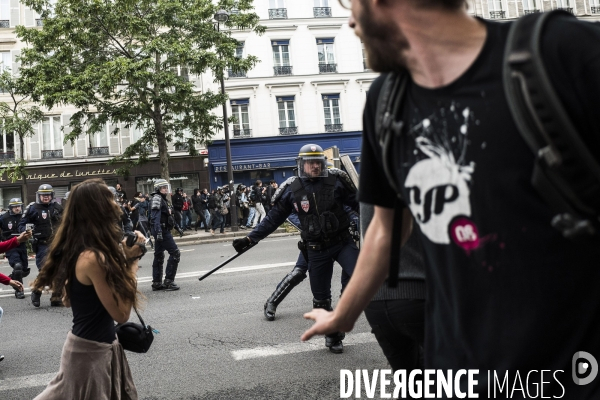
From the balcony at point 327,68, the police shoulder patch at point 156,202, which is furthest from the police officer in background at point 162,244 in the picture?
the balcony at point 327,68

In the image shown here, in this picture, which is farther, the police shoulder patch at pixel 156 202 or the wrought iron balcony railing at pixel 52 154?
the wrought iron balcony railing at pixel 52 154

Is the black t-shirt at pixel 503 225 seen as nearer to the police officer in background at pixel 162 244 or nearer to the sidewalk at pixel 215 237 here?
the police officer in background at pixel 162 244

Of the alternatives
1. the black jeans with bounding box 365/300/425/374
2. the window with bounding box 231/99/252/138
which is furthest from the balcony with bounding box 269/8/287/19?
the black jeans with bounding box 365/300/425/374

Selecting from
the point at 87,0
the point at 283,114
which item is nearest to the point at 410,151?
the point at 87,0

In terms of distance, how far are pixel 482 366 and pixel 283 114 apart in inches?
1159

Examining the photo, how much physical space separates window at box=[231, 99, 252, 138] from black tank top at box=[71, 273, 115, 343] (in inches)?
1070

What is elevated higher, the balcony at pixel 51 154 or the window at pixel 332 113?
the window at pixel 332 113

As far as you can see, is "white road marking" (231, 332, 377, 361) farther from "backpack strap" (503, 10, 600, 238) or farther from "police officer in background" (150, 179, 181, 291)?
"backpack strap" (503, 10, 600, 238)

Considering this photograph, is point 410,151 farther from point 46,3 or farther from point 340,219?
point 46,3

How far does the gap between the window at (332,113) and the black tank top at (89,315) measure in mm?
28167

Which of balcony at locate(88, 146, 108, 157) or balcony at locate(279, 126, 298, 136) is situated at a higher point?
balcony at locate(279, 126, 298, 136)

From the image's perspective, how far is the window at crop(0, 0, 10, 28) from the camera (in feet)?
91.6

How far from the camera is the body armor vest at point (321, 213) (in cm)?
500

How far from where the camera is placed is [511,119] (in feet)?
3.67
